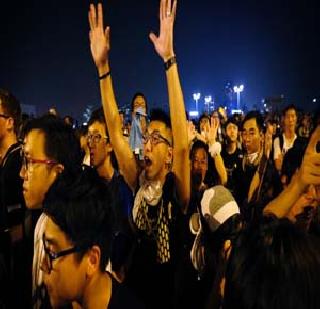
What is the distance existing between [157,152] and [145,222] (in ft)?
1.81

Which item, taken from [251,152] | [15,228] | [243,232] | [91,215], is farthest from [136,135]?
[243,232]

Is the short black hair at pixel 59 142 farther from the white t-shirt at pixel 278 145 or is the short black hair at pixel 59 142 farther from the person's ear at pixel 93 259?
the white t-shirt at pixel 278 145

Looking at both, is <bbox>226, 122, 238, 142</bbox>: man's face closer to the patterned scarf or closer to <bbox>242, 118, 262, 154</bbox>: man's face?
<bbox>242, 118, 262, 154</bbox>: man's face

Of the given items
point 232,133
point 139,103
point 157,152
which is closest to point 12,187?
point 157,152

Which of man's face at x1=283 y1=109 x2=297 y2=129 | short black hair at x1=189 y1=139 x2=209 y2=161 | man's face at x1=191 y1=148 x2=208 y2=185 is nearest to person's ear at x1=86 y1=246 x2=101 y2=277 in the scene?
man's face at x1=191 y1=148 x2=208 y2=185

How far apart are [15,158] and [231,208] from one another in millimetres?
1798

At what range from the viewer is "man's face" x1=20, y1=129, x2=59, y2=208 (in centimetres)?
279

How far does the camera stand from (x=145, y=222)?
2939mm

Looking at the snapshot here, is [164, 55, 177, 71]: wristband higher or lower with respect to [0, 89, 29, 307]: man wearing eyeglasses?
higher

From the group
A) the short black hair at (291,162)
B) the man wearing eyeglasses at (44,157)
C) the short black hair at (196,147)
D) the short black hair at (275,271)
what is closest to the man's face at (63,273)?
the short black hair at (275,271)

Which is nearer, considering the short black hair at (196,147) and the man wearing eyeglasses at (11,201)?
the man wearing eyeglasses at (11,201)

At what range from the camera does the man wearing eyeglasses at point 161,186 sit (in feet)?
9.34

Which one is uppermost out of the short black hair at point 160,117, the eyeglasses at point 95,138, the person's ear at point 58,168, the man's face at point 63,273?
the short black hair at point 160,117

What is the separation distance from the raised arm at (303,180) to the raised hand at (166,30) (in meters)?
1.24
